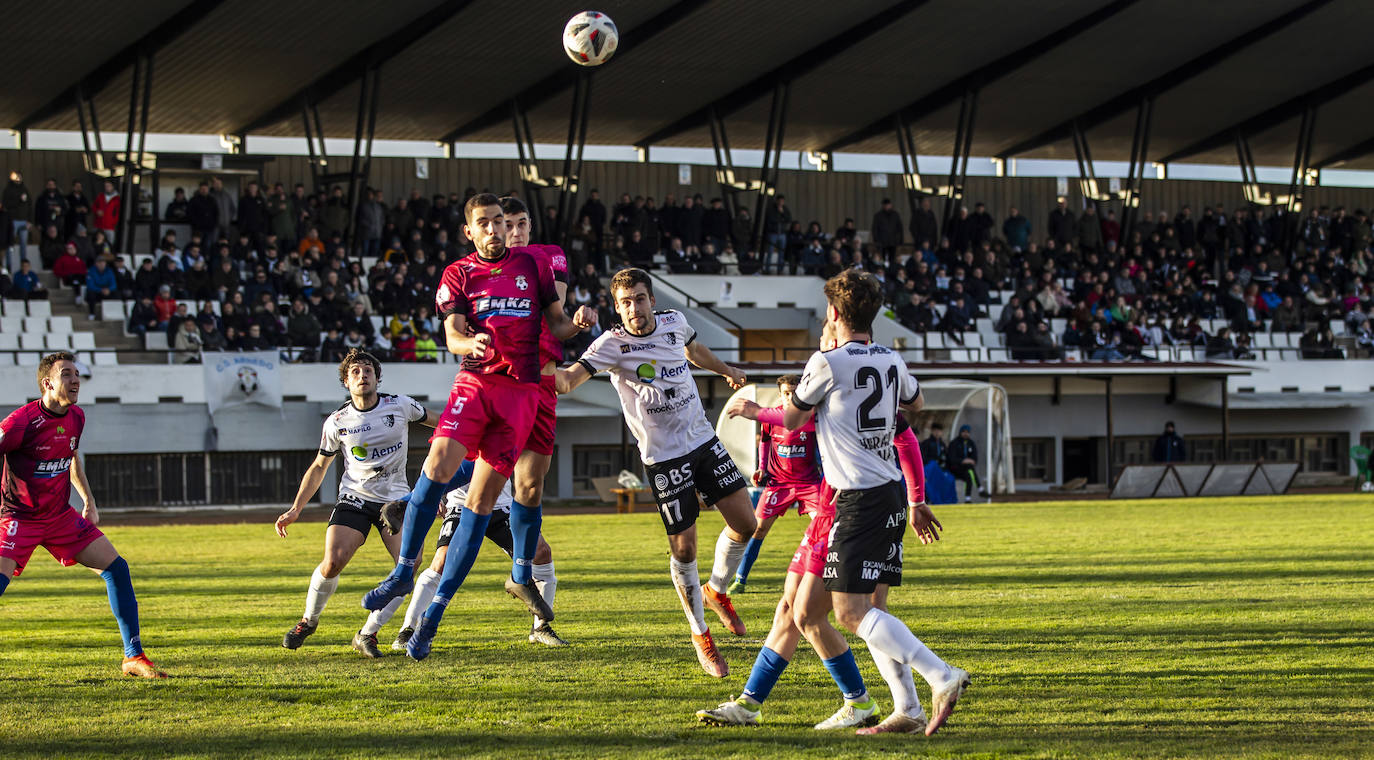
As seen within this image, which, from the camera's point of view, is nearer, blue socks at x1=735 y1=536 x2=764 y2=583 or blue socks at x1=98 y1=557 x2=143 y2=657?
blue socks at x1=98 y1=557 x2=143 y2=657

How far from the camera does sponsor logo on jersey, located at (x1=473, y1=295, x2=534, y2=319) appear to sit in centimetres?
779

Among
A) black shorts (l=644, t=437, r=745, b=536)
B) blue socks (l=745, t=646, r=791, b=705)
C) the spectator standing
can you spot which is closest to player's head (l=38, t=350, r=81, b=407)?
black shorts (l=644, t=437, r=745, b=536)

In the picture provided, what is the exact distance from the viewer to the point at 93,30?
27812 mm

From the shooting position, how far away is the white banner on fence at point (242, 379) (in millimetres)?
26250

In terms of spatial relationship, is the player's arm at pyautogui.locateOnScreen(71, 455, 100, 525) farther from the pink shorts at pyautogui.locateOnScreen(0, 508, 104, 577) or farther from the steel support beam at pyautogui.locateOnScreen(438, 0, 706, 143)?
the steel support beam at pyautogui.locateOnScreen(438, 0, 706, 143)

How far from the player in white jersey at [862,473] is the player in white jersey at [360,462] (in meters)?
A: 3.49

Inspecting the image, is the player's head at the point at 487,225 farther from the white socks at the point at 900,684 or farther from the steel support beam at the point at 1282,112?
the steel support beam at the point at 1282,112

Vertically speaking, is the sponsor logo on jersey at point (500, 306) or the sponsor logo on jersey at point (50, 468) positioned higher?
the sponsor logo on jersey at point (500, 306)

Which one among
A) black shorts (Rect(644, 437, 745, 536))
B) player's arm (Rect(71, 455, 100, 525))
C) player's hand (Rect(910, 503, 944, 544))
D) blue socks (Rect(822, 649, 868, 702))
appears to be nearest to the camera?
blue socks (Rect(822, 649, 868, 702))

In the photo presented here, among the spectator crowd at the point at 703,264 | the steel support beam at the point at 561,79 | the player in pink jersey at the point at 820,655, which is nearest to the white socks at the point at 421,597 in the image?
the player in pink jersey at the point at 820,655

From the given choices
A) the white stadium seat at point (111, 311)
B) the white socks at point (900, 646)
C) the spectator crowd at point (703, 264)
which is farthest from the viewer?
the spectator crowd at point (703, 264)

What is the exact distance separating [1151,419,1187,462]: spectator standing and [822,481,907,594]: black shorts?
26759 mm

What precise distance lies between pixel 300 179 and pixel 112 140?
4.86m

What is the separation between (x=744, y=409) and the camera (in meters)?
7.65
